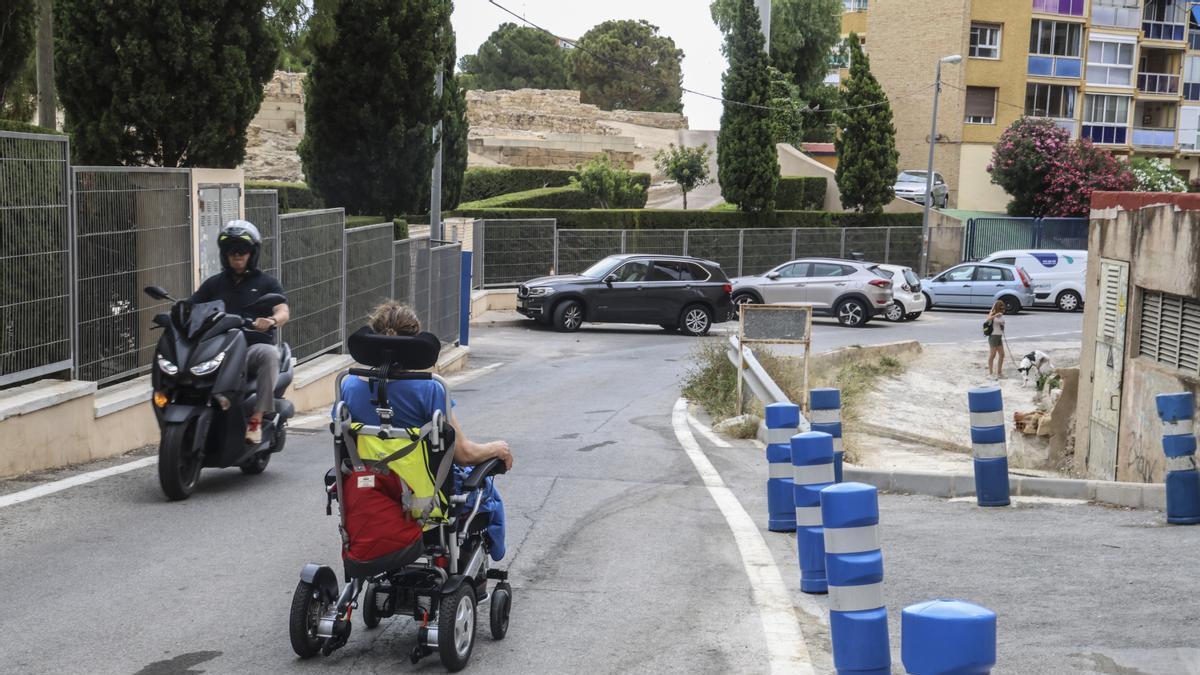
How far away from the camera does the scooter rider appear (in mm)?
9164

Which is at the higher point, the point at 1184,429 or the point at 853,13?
the point at 853,13

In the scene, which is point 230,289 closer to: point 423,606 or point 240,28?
point 423,606

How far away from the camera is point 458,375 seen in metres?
20.7

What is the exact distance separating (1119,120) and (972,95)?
8.90 metres

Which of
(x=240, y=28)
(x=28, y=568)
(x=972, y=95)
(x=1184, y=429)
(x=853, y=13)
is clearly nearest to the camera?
(x=28, y=568)

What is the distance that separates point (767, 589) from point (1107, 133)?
6421 centimetres

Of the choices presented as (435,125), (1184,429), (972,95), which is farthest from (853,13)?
(1184,429)

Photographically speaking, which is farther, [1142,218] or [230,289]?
[1142,218]

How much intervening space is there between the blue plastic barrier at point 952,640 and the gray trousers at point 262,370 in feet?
20.6

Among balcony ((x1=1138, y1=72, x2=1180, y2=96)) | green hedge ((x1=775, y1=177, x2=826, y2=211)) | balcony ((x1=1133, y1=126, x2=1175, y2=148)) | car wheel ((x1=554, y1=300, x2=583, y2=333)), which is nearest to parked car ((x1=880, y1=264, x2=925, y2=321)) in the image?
car wheel ((x1=554, y1=300, x2=583, y2=333))

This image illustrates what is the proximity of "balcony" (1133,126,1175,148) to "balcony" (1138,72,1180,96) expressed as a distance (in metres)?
1.92

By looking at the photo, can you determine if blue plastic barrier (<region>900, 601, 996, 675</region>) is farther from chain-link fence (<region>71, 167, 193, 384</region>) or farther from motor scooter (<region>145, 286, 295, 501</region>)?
chain-link fence (<region>71, 167, 193, 384</region>)

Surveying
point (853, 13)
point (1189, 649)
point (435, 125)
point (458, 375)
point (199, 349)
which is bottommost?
point (458, 375)

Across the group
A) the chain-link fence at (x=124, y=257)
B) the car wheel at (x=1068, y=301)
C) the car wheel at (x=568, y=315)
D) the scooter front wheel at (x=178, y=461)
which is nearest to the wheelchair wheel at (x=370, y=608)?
the scooter front wheel at (x=178, y=461)
